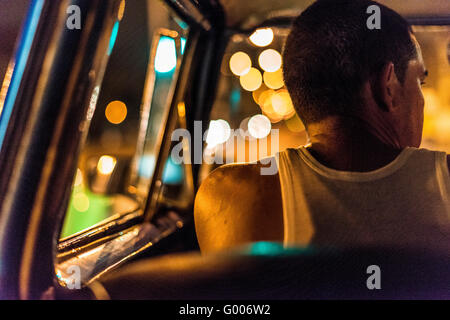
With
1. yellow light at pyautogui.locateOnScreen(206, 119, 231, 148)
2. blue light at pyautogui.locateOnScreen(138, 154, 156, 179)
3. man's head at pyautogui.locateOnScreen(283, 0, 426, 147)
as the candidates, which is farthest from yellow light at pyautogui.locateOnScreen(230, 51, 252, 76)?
man's head at pyautogui.locateOnScreen(283, 0, 426, 147)

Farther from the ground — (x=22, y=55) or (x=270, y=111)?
(x=270, y=111)

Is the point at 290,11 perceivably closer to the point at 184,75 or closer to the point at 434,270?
the point at 184,75

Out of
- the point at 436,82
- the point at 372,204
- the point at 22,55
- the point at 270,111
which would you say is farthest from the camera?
the point at 270,111

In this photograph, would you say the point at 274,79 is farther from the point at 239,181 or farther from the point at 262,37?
the point at 239,181

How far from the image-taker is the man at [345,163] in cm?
145

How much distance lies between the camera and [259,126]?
106 inches

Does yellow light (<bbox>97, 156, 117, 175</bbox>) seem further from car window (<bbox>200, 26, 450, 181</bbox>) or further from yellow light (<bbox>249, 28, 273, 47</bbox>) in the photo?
yellow light (<bbox>249, 28, 273, 47</bbox>)

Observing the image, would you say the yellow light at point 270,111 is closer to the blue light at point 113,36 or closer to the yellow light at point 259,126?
the yellow light at point 259,126

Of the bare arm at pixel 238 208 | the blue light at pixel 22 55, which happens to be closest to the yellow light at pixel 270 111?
the bare arm at pixel 238 208

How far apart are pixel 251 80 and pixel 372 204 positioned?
1.63 meters

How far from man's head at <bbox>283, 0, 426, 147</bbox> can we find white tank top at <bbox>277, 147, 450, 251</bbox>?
0.96 ft

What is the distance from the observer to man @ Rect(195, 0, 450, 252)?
145 centimetres

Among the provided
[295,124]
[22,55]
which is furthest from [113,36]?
[295,124]

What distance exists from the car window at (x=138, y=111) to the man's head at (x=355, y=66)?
2.43 feet
